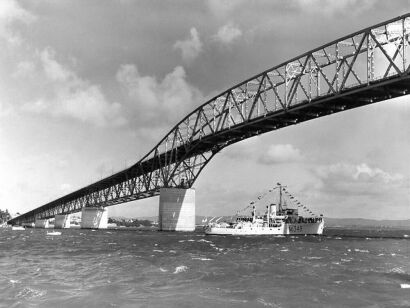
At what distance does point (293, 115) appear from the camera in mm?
79562

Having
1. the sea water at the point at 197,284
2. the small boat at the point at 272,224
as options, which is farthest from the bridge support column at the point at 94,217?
the sea water at the point at 197,284

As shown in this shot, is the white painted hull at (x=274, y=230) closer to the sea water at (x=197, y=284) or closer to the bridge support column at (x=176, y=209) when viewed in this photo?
the bridge support column at (x=176, y=209)

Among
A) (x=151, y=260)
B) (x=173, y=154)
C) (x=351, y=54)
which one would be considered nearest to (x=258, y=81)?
(x=351, y=54)

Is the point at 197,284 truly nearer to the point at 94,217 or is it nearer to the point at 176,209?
the point at 176,209

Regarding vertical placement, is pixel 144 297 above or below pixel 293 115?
below

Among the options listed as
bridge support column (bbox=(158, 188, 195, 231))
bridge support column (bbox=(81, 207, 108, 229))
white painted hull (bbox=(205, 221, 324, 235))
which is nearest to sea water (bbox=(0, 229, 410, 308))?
bridge support column (bbox=(158, 188, 195, 231))

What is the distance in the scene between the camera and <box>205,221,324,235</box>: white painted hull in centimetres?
12100

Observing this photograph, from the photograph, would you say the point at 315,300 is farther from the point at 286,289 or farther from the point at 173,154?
the point at 173,154

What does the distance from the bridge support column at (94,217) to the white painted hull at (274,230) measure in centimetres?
7069

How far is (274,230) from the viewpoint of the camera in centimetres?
13025

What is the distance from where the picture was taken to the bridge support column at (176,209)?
112938 mm

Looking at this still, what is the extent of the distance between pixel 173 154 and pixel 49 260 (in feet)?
276

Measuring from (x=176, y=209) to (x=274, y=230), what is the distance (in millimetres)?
31318

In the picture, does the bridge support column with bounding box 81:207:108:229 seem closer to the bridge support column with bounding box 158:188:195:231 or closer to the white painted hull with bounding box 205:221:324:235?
the bridge support column with bounding box 158:188:195:231
